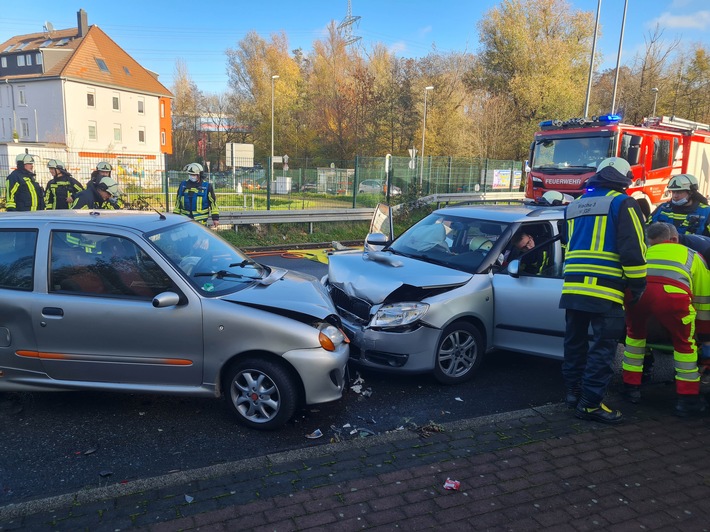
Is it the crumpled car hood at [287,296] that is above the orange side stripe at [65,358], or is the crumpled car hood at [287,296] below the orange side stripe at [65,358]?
above

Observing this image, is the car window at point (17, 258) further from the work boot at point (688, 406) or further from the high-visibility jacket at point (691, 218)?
the high-visibility jacket at point (691, 218)

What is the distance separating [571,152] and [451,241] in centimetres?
978

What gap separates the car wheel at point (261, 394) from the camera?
149 inches

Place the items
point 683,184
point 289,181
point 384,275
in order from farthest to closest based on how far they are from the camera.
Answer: point 289,181, point 683,184, point 384,275

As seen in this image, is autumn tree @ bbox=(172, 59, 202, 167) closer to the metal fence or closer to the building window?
the building window

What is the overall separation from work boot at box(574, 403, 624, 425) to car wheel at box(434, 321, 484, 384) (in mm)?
1024

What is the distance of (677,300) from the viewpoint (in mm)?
4070

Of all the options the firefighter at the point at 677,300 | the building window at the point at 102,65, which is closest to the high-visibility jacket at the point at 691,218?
the firefighter at the point at 677,300

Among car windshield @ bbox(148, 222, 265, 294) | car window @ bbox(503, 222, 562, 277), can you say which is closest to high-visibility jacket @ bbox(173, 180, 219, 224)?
car windshield @ bbox(148, 222, 265, 294)

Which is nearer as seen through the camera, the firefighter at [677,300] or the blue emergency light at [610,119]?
the firefighter at [677,300]

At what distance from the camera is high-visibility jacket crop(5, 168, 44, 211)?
877cm

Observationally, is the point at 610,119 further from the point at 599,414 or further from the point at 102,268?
the point at 102,268

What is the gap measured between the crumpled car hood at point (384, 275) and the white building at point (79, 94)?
40.4m

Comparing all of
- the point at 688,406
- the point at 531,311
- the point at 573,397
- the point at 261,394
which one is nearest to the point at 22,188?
the point at 261,394
